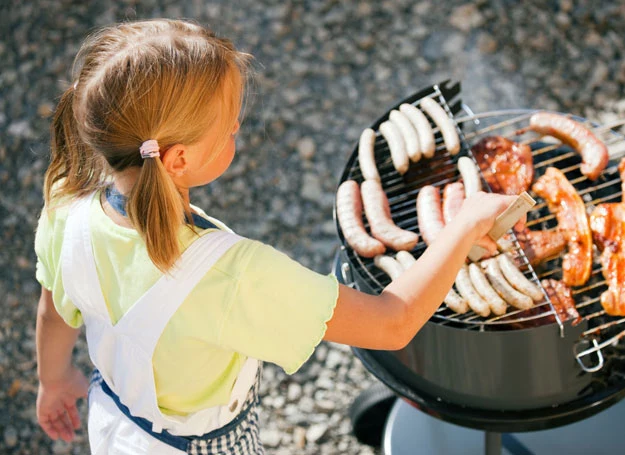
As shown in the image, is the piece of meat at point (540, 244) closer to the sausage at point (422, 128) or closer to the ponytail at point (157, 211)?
the sausage at point (422, 128)

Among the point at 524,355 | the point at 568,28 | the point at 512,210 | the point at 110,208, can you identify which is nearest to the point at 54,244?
the point at 110,208

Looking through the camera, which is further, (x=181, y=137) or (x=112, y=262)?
(x=112, y=262)

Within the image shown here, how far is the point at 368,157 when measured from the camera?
2902mm

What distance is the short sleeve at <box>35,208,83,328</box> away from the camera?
6.86ft

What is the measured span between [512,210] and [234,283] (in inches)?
32.9

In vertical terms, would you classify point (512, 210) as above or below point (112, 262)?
above

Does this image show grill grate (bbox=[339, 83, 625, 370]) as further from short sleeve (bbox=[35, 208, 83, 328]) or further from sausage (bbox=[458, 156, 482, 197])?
short sleeve (bbox=[35, 208, 83, 328])

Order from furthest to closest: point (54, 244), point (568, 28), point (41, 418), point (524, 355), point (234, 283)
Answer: point (568, 28) < point (41, 418) < point (524, 355) < point (54, 244) < point (234, 283)

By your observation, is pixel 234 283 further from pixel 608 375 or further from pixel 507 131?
pixel 507 131

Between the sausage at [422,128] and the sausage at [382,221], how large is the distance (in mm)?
231

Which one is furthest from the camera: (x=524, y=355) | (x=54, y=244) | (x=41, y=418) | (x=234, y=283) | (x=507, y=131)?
(x=507, y=131)

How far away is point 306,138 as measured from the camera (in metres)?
4.85

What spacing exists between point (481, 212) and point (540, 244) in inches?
25.0

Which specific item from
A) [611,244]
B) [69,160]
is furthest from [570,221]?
[69,160]
